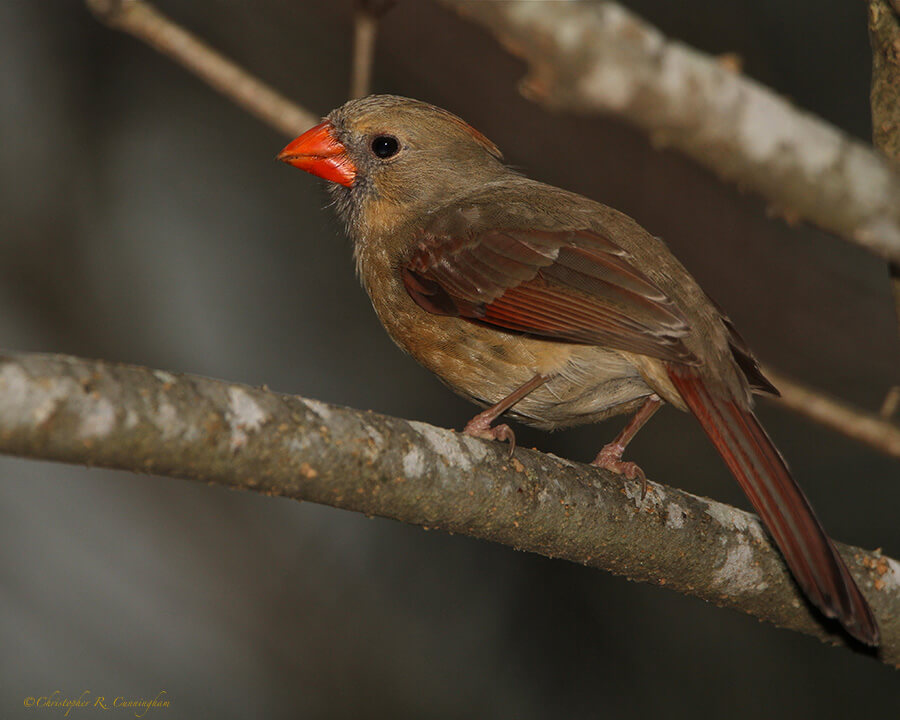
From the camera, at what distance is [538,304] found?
330 cm

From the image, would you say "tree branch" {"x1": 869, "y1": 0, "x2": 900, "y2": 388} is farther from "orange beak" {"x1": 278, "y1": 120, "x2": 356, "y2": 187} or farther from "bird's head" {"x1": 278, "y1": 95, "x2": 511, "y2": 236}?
"orange beak" {"x1": 278, "y1": 120, "x2": 356, "y2": 187}

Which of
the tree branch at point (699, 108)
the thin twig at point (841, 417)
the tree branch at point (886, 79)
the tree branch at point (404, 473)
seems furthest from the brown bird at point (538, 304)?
the tree branch at point (699, 108)

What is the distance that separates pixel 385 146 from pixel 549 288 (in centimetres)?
113

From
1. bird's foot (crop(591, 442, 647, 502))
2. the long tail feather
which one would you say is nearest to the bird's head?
bird's foot (crop(591, 442, 647, 502))

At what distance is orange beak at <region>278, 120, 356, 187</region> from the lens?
4.02m

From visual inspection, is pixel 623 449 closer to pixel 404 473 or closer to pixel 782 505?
pixel 782 505

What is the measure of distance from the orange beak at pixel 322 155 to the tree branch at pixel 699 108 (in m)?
1.89

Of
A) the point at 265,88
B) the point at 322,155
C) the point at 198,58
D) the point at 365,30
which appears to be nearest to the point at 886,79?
the point at 365,30

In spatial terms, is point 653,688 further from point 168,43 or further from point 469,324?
point 168,43

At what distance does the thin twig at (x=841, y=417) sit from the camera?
12.8 ft

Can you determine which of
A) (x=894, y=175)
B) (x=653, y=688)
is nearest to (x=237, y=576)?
(x=653, y=688)

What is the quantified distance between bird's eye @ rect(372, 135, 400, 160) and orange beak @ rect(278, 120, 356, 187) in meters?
0.11

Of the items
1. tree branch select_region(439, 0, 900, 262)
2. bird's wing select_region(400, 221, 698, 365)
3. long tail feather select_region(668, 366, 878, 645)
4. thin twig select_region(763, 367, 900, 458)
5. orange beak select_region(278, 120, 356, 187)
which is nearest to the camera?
tree branch select_region(439, 0, 900, 262)

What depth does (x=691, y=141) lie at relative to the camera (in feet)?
7.13
